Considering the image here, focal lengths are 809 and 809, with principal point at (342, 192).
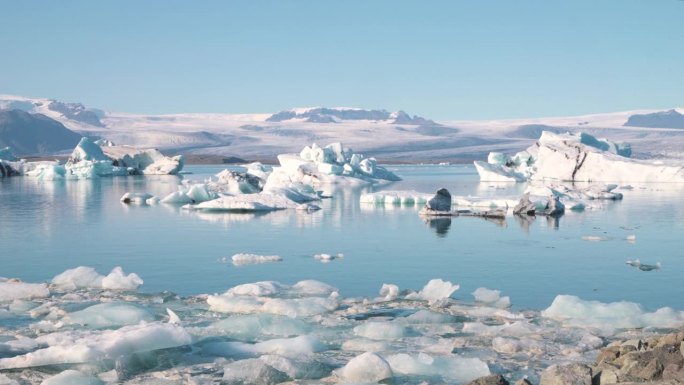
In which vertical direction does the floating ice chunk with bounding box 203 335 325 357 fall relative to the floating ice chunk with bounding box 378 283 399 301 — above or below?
above

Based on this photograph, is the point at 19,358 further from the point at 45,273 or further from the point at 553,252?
the point at 553,252

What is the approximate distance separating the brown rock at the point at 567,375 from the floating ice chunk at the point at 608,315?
1608mm

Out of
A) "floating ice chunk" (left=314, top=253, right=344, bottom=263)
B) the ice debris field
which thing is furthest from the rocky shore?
"floating ice chunk" (left=314, top=253, right=344, bottom=263)

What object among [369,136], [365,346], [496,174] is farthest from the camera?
[369,136]

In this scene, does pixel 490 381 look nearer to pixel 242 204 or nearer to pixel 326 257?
pixel 326 257

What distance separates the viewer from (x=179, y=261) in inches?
386

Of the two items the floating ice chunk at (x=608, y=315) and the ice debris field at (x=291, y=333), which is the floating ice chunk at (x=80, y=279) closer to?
the ice debris field at (x=291, y=333)

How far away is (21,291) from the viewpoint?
7.27 m

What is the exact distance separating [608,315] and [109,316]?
3.90m

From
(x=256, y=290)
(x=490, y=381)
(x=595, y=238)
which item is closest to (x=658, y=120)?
(x=595, y=238)

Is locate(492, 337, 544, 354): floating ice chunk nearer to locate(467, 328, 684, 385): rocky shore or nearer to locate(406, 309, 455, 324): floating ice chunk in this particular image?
locate(467, 328, 684, 385): rocky shore

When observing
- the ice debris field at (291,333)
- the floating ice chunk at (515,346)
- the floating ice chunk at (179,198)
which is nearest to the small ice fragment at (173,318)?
the ice debris field at (291,333)

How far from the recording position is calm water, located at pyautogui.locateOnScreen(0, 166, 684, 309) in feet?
27.1

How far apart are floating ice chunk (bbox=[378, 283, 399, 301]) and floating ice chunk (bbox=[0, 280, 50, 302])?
3.03 meters
